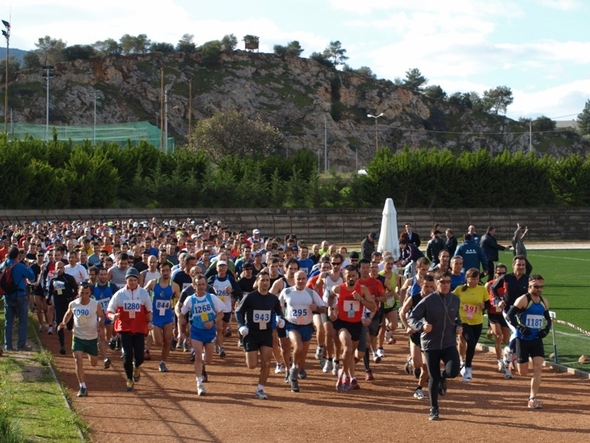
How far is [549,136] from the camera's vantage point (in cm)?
15212

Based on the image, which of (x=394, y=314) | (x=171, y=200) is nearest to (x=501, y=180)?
(x=171, y=200)

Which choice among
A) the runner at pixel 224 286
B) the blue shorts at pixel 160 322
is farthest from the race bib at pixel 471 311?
the blue shorts at pixel 160 322

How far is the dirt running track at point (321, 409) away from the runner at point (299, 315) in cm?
45

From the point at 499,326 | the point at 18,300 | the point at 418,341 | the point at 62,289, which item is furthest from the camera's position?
the point at 18,300

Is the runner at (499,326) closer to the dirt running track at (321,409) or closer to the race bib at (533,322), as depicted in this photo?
the dirt running track at (321,409)

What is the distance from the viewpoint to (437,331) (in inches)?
444

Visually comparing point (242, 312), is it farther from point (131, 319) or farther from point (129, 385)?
point (129, 385)

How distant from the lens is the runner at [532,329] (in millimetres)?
11766

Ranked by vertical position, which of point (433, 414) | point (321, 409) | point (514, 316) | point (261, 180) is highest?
point (261, 180)

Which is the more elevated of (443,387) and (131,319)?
(131,319)

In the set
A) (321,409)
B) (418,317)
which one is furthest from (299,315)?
(418,317)

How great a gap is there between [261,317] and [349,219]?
42.9 m

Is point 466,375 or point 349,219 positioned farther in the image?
point 349,219

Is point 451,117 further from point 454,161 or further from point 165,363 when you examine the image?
point 165,363
